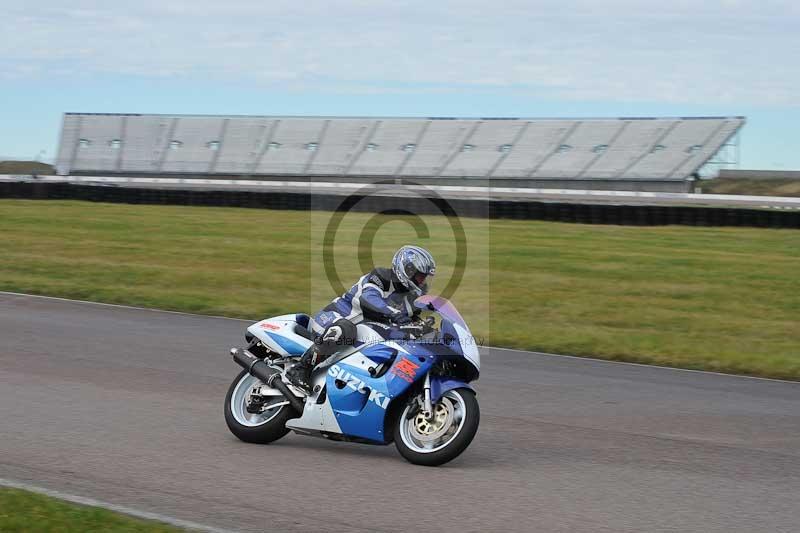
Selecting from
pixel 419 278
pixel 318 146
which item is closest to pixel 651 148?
pixel 318 146

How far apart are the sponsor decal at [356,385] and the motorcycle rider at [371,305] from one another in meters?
0.16

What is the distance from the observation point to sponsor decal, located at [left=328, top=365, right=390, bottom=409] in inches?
282

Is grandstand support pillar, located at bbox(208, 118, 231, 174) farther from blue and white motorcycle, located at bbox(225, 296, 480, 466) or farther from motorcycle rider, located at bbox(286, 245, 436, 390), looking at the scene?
motorcycle rider, located at bbox(286, 245, 436, 390)

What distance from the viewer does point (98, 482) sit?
6.31m

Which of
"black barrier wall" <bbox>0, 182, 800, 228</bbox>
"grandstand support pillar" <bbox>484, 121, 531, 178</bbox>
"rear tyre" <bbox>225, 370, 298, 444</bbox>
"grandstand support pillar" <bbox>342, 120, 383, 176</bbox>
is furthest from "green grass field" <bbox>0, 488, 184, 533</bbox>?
"grandstand support pillar" <bbox>342, 120, 383, 176</bbox>

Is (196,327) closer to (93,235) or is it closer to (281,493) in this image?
(281,493)

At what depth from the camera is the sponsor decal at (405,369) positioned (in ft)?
23.1

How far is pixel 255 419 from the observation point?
25.6 feet

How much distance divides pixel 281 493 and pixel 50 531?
4.97 feet

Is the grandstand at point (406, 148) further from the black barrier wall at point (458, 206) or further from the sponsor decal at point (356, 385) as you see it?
the sponsor decal at point (356, 385)

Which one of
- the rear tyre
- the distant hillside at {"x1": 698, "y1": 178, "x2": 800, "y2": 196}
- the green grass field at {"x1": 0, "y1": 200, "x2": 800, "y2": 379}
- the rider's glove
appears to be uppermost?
the distant hillside at {"x1": 698, "y1": 178, "x2": 800, "y2": 196}

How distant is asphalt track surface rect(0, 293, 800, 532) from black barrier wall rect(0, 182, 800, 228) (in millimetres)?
15269

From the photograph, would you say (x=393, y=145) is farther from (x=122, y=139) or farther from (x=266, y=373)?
(x=266, y=373)

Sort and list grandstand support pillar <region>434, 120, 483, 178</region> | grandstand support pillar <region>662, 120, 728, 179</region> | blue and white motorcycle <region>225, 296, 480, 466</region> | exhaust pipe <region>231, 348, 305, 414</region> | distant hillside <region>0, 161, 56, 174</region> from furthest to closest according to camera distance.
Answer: grandstand support pillar <region>434, 120, 483, 178</region>
grandstand support pillar <region>662, 120, 728, 179</region>
distant hillside <region>0, 161, 56, 174</region>
exhaust pipe <region>231, 348, 305, 414</region>
blue and white motorcycle <region>225, 296, 480, 466</region>
